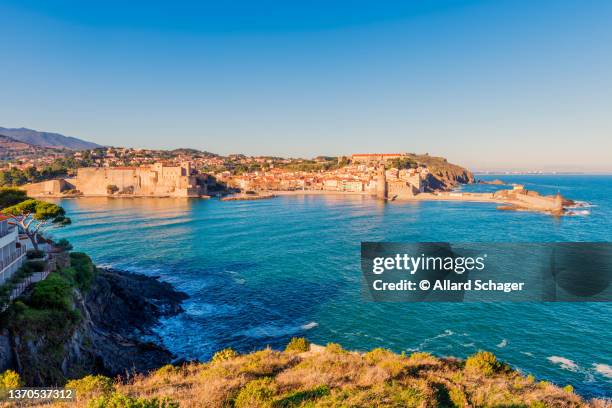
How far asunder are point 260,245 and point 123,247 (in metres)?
14.2

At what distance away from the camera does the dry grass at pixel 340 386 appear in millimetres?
7039

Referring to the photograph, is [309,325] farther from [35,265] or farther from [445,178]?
[445,178]

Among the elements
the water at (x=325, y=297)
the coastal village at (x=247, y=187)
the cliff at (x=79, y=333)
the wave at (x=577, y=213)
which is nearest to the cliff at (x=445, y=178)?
the coastal village at (x=247, y=187)

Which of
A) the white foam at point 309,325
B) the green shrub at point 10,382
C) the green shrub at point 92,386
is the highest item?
the green shrub at point 92,386

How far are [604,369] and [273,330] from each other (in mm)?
14581

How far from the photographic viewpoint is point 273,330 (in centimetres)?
1888

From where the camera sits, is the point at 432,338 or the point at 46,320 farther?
the point at 432,338

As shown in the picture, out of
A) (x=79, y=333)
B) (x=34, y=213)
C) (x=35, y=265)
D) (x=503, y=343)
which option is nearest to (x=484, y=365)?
(x=503, y=343)

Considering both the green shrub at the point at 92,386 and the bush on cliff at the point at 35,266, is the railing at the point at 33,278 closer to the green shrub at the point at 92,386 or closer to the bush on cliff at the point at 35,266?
the bush on cliff at the point at 35,266

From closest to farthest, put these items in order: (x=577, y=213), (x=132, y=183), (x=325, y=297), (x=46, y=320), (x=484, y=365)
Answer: (x=484, y=365), (x=46, y=320), (x=325, y=297), (x=577, y=213), (x=132, y=183)

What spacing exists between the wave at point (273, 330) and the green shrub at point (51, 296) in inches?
320

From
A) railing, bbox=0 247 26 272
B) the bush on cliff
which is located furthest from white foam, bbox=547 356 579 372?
the bush on cliff

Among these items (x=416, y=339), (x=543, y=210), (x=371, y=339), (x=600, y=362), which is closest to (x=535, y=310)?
(x=600, y=362)

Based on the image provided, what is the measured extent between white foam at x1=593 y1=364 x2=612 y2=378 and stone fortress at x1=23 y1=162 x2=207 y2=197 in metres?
89.6
